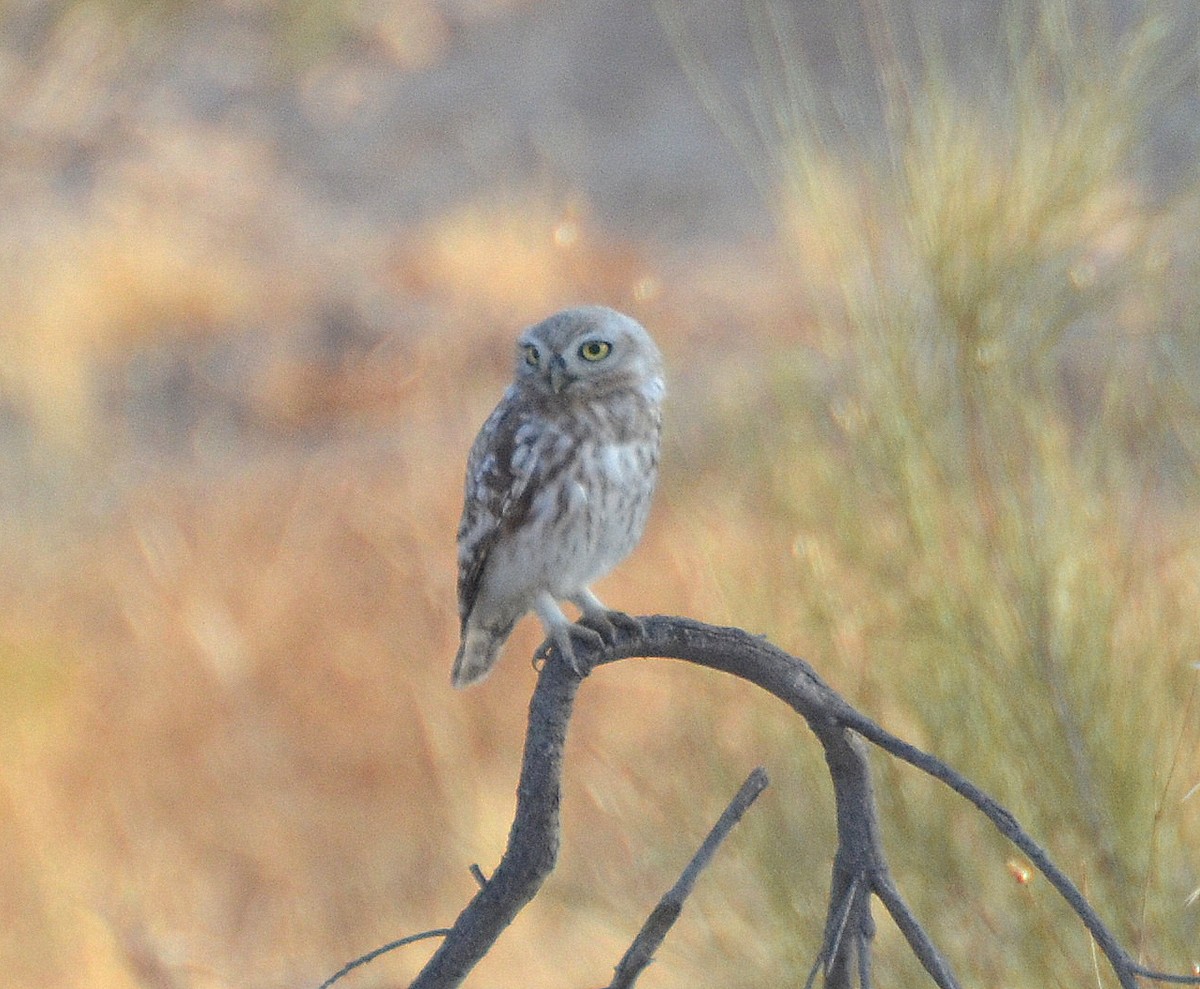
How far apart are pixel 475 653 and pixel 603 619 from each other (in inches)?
21.8

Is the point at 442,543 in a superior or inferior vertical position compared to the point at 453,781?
superior

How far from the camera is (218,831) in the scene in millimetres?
5797

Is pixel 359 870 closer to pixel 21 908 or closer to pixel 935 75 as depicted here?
pixel 21 908

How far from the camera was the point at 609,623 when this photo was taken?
1.98m

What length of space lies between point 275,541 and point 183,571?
23.3 inches

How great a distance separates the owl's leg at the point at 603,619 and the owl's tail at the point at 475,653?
0.32 m

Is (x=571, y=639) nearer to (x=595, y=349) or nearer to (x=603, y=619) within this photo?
(x=603, y=619)

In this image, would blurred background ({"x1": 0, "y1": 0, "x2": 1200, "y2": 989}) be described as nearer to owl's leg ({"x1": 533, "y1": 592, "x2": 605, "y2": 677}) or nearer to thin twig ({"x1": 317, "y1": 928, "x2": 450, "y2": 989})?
owl's leg ({"x1": 533, "y1": 592, "x2": 605, "y2": 677})

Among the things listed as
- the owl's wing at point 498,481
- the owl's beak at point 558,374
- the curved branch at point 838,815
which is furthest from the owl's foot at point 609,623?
the curved branch at point 838,815

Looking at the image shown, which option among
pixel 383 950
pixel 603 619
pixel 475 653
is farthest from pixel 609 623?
pixel 383 950

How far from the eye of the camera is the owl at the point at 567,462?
7.21 ft

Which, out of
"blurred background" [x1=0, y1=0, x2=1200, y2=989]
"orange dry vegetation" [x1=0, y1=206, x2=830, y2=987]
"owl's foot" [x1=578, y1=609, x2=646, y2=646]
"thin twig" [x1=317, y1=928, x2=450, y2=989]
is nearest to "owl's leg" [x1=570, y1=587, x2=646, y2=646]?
"owl's foot" [x1=578, y1=609, x2=646, y2=646]

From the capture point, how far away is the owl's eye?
2188 millimetres

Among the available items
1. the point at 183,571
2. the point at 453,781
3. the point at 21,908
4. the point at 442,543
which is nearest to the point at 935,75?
the point at 453,781
